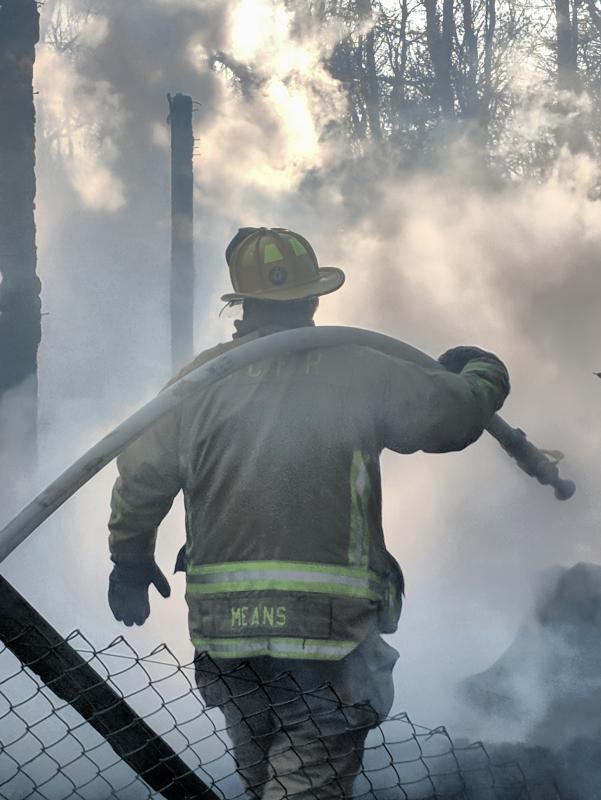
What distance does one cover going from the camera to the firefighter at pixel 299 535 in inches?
108

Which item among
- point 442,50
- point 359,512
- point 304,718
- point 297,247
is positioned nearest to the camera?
point 304,718

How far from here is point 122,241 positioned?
17.8 metres

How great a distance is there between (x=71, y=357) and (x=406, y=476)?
444 inches

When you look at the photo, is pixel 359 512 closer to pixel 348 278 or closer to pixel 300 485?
pixel 300 485

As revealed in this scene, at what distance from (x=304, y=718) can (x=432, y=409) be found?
0.85 m

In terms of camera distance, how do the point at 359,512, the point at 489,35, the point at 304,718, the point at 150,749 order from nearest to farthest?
the point at 150,749
the point at 304,718
the point at 359,512
the point at 489,35

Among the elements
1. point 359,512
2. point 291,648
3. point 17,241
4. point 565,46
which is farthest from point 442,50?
point 291,648

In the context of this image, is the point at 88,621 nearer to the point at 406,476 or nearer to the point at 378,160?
the point at 406,476

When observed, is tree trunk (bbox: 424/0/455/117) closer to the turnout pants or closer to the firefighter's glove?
the firefighter's glove

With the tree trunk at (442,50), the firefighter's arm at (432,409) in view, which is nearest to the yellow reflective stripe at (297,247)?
the firefighter's arm at (432,409)

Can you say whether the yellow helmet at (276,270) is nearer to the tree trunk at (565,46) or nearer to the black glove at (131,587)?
the black glove at (131,587)

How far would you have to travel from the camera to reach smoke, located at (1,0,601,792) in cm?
704

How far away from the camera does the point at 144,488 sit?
10.1ft

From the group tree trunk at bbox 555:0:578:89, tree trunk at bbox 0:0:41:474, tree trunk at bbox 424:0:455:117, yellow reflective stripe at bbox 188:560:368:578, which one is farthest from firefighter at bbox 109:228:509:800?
tree trunk at bbox 424:0:455:117
